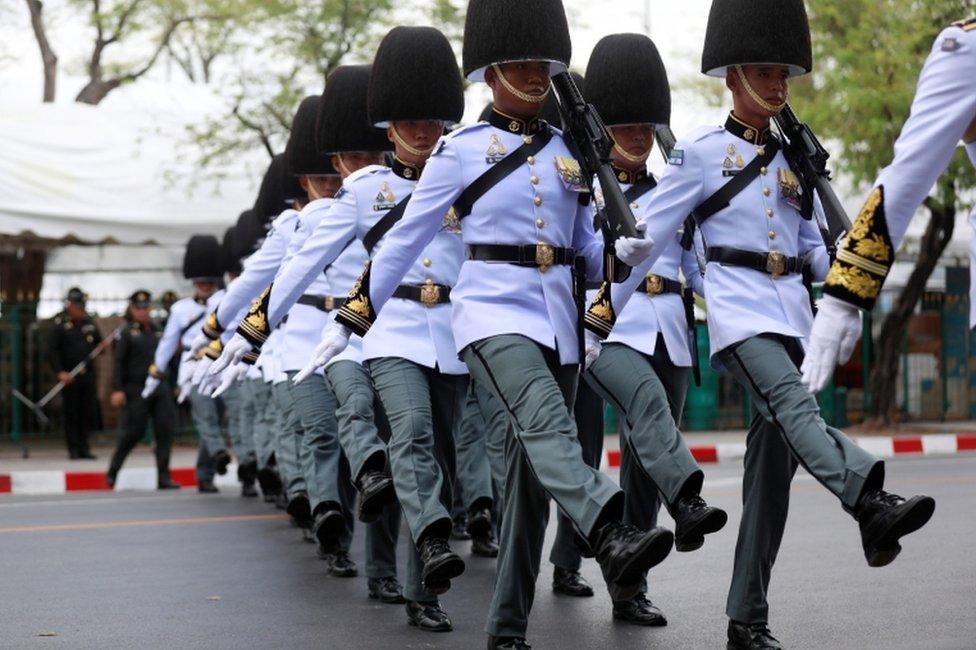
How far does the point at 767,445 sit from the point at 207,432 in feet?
31.3

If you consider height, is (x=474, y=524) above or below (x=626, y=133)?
below

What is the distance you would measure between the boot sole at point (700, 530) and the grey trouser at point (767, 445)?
0.46 feet

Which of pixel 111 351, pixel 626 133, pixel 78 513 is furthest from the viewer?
pixel 111 351

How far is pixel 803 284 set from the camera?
661 cm

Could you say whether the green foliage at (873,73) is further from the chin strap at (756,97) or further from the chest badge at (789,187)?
the chest badge at (789,187)

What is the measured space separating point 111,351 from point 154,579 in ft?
43.2

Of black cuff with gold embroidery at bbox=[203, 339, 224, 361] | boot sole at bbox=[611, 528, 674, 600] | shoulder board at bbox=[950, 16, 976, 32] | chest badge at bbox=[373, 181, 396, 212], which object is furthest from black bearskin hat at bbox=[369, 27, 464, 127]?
shoulder board at bbox=[950, 16, 976, 32]

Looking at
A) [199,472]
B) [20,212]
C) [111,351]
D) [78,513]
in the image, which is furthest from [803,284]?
[111,351]

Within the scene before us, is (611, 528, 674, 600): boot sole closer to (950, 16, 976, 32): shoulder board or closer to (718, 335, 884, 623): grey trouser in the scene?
(718, 335, 884, 623): grey trouser

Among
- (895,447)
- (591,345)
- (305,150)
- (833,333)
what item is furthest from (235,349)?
(895,447)

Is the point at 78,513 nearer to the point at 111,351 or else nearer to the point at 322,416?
the point at 322,416

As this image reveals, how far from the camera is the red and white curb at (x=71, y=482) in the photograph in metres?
16.3

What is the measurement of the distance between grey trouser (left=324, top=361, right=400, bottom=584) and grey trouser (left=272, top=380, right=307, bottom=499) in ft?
4.86

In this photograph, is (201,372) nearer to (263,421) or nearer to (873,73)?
(263,421)
